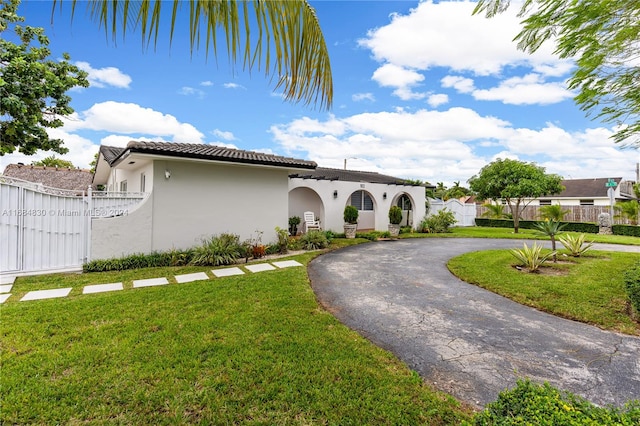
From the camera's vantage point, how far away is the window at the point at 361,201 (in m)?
20.0

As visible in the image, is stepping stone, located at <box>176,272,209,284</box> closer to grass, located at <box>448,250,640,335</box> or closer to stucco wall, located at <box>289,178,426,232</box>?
stucco wall, located at <box>289,178,426,232</box>

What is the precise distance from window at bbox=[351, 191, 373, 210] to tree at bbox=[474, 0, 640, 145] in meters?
15.4

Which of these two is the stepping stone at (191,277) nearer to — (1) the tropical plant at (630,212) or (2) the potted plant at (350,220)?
(2) the potted plant at (350,220)

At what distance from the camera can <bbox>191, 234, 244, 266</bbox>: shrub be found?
29.9 ft

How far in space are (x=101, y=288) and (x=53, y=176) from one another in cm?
2381

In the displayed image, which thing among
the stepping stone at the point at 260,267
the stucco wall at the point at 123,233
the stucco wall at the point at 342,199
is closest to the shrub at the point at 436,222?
the stucco wall at the point at 342,199

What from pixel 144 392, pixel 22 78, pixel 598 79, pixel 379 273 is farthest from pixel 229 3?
pixel 22 78

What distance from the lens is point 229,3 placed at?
5.62ft

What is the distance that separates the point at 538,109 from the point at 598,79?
34.8ft

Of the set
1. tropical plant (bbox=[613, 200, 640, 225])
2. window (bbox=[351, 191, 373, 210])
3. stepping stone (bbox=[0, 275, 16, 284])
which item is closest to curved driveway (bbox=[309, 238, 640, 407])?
stepping stone (bbox=[0, 275, 16, 284])

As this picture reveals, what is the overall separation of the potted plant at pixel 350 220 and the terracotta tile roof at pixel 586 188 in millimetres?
29744

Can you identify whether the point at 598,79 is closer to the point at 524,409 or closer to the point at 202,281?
the point at 524,409

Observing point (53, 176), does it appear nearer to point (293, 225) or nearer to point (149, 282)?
point (293, 225)

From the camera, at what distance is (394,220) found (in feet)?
59.0
